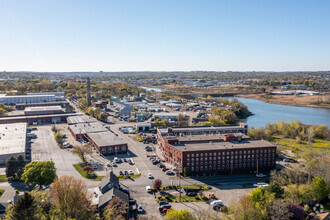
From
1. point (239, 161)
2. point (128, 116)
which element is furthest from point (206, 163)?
point (128, 116)

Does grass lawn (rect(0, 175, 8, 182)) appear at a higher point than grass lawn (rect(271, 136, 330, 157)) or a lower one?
lower

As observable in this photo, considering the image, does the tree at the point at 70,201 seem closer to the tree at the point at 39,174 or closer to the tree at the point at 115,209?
the tree at the point at 115,209

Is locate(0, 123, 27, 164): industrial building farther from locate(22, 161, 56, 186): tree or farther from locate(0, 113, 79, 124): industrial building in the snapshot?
locate(0, 113, 79, 124): industrial building

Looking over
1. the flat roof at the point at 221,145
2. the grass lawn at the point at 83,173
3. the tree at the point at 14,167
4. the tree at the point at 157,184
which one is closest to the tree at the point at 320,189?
the flat roof at the point at 221,145

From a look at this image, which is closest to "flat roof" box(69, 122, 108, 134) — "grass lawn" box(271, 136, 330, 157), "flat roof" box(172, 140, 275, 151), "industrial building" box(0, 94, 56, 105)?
"flat roof" box(172, 140, 275, 151)

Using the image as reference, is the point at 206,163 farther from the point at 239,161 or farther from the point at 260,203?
the point at 260,203

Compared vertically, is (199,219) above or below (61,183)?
below

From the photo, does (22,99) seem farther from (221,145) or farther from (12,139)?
(221,145)
